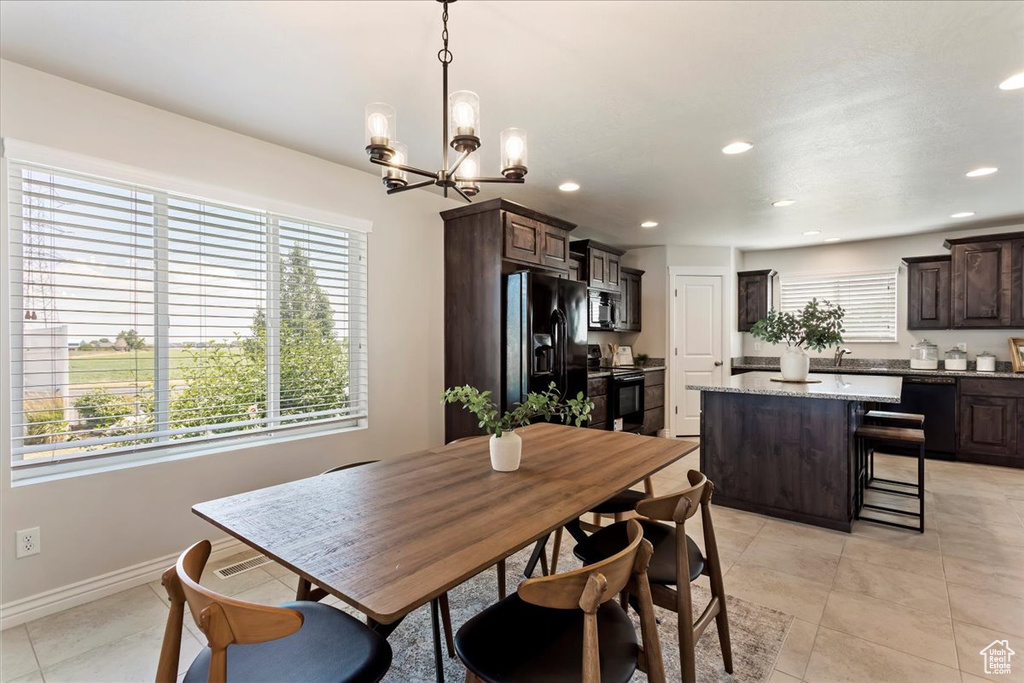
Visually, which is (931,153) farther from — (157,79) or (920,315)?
(157,79)

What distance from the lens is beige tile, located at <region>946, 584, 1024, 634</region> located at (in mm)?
2079

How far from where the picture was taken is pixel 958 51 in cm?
199

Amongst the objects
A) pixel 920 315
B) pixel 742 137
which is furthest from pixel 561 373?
pixel 920 315

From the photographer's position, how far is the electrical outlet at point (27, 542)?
6.98ft

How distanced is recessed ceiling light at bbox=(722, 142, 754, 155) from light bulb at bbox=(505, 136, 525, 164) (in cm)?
186

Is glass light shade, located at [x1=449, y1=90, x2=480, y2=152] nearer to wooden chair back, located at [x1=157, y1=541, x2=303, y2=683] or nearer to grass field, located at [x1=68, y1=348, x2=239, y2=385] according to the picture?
wooden chair back, located at [x1=157, y1=541, x2=303, y2=683]

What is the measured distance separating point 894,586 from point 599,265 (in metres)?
3.87

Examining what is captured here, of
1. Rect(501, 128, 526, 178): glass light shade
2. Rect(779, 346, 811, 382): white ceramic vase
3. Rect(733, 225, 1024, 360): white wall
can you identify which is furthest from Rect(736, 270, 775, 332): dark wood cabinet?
Rect(501, 128, 526, 178): glass light shade

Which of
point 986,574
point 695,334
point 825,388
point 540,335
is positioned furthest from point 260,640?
point 695,334

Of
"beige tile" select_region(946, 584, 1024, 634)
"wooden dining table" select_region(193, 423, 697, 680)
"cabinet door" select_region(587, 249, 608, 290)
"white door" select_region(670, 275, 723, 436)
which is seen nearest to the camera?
"wooden dining table" select_region(193, 423, 697, 680)

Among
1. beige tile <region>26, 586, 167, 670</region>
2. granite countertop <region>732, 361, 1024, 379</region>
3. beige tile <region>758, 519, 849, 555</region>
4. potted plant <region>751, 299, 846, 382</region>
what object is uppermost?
potted plant <region>751, 299, 846, 382</region>

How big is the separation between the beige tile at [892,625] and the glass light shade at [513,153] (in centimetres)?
243

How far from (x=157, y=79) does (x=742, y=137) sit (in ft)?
10.5

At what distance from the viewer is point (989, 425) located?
15.3 ft
